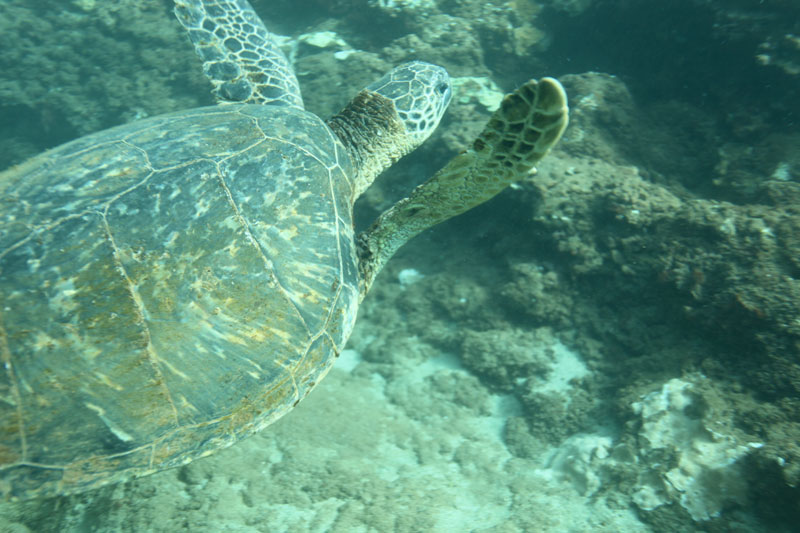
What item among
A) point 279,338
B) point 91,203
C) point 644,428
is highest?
point 91,203

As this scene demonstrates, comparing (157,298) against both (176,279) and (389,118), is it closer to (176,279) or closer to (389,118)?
(176,279)

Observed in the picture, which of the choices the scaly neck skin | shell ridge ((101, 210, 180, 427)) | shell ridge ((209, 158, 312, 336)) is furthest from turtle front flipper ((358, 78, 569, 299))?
shell ridge ((101, 210, 180, 427))

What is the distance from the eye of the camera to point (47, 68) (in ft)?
19.1

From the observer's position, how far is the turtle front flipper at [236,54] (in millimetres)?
3541

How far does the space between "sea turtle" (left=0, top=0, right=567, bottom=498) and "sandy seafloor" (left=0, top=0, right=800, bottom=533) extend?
25.5 inches

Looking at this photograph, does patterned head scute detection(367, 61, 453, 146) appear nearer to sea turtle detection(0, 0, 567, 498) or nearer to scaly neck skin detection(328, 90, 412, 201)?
scaly neck skin detection(328, 90, 412, 201)

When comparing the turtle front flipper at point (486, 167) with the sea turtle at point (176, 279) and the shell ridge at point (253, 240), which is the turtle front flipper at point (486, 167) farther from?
the shell ridge at point (253, 240)

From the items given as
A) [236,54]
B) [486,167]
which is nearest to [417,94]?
[486,167]

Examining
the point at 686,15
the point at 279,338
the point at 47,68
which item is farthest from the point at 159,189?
the point at 47,68

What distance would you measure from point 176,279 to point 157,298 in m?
0.11

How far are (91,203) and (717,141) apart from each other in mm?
4970

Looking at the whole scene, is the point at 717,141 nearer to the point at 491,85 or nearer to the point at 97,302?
the point at 491,85

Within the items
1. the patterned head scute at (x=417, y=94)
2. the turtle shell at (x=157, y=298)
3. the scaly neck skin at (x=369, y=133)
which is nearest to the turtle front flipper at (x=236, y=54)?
the scaly neck skin at (x=369, y=133)

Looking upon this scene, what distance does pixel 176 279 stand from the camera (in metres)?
1.71
